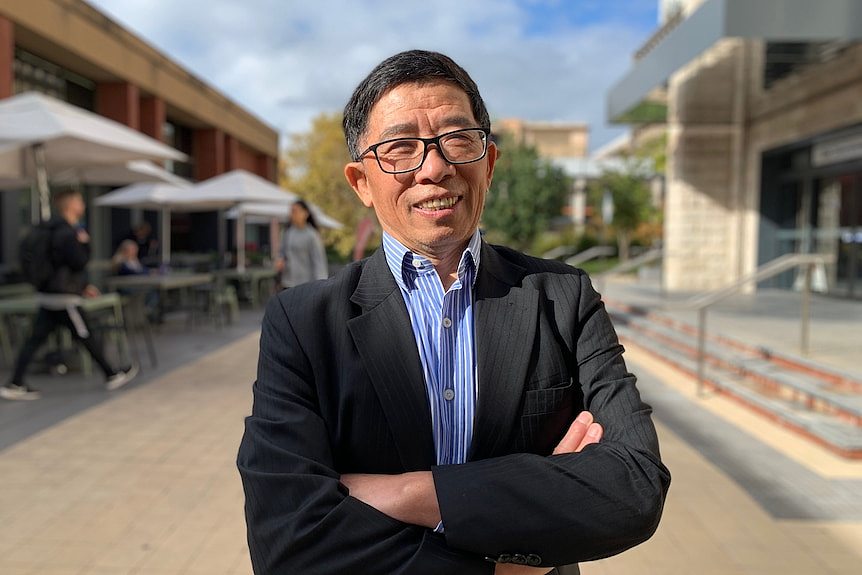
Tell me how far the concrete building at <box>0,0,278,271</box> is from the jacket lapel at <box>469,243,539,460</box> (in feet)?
34.7

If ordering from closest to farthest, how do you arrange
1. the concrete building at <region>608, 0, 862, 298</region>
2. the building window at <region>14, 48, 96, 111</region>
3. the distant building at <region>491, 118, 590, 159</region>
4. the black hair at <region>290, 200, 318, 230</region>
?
the black hair at <region>290, 200, 318, 230</region>
the concrete building at <region>608, 0, 862, 298</region>
the building window at <region>14, 48, 96, 111</region>
the distant building at <region>491, 118, 590, 159</region>

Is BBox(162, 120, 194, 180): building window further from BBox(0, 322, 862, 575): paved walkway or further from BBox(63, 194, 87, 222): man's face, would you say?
BBox(0, 322, 862, 575): paved walkway

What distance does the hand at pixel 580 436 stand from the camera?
122cm

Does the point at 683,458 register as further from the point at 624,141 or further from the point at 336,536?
the point at 624,141

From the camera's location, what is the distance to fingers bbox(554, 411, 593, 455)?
1225 millimetres

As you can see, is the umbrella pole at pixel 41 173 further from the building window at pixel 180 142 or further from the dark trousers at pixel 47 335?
the building window at pixel 180 142

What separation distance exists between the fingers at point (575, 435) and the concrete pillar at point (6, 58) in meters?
10.7

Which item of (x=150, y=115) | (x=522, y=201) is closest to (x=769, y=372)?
(x=150, y=115)

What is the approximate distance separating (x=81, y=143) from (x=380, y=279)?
22.1 feet

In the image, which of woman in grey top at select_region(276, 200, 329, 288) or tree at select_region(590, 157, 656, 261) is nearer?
woman in grey top at select_region(276, 200, 329, 288)

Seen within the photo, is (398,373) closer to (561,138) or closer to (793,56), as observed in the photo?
(793,56)

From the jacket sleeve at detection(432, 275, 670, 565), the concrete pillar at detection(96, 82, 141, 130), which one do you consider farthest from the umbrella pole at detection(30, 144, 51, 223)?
the concrete pillar at detection(96, 82, 141, 130)

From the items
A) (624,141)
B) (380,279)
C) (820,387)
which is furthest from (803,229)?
(624,141)

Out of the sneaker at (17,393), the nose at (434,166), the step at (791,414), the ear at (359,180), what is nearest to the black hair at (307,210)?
the sneaker at (17,393)
